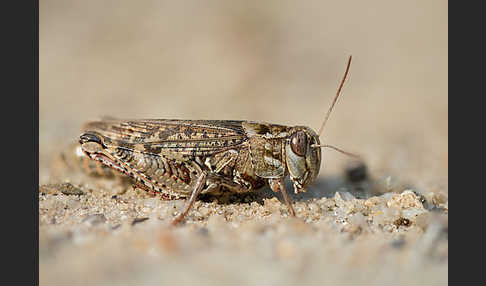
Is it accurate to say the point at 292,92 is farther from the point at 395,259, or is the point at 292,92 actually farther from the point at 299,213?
the point at 395,259

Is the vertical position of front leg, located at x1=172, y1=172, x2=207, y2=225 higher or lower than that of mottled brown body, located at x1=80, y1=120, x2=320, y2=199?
lower

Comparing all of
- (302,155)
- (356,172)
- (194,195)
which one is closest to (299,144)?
(302,155)

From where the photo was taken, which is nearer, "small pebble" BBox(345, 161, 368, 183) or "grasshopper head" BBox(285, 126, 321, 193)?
"grasshopper head" BBox(285, 126, 321, 193)

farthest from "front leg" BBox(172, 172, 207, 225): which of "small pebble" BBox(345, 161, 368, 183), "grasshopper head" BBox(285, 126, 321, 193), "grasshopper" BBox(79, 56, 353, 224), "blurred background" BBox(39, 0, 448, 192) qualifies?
"blurred background" BBox(39, 0, 448, 192)

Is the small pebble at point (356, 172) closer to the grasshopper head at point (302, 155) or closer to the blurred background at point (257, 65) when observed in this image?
the grasshopper head at point (302, 155)

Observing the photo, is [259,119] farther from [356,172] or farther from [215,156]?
[215,156]

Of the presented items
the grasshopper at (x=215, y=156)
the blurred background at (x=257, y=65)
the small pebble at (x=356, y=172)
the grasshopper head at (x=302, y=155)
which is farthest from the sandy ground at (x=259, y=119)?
the grasshopper head at (x=302, y=155)

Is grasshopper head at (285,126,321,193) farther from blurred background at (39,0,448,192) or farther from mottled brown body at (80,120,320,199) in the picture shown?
blurred background at (39,0,448,192)
